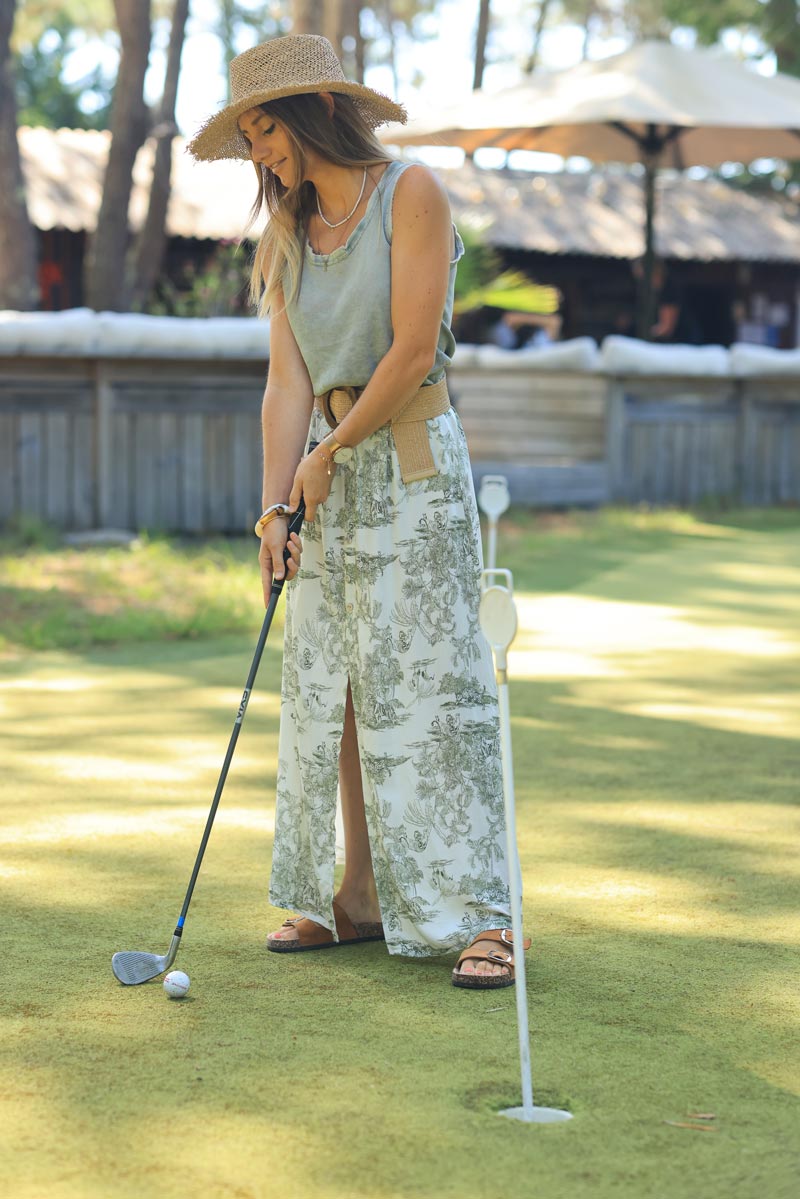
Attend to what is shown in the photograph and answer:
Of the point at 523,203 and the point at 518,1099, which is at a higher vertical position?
the point at 523,203

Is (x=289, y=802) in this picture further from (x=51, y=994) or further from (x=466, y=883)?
(x=51, y=994)

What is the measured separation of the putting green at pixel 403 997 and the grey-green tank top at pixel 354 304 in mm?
1160

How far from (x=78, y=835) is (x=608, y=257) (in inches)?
723

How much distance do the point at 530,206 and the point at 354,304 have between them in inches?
759

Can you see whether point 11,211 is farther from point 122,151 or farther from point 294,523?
point 294,523

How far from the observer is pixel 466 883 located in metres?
3.11

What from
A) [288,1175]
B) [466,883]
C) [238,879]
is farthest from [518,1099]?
[238,879]

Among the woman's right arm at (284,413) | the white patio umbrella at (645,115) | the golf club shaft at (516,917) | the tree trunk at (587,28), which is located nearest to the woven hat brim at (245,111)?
the woman's right arm at (284,413)

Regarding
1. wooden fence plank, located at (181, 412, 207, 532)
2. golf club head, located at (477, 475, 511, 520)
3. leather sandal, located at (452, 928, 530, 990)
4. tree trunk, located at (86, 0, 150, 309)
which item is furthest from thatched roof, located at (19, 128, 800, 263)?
leather sandal, located at (452, 928, 530, 990)

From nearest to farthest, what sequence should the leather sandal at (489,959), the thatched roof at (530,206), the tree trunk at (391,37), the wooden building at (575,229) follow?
1. the leather sandal at (489,959)
2. the thatched roof at (530,206)
3. the wooden building at (575,229)
4. the tree trunk at (391,37)

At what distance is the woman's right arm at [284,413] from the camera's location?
3268mm

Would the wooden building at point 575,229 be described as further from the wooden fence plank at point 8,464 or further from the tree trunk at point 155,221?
the wooden fence plank at point 8,464

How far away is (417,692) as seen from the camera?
10.2ft

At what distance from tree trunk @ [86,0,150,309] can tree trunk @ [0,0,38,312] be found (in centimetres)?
52
